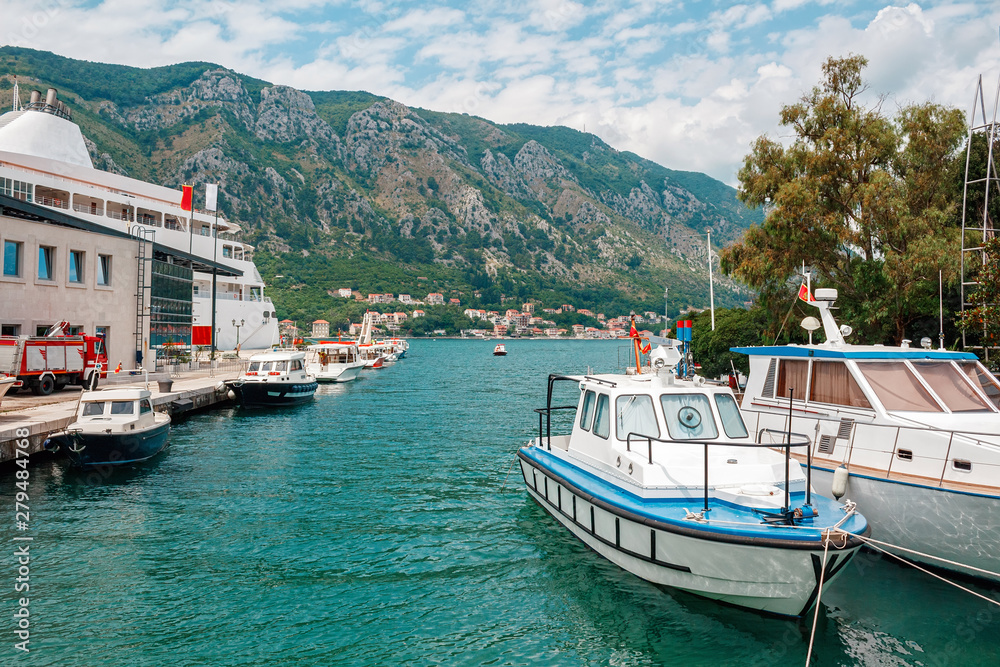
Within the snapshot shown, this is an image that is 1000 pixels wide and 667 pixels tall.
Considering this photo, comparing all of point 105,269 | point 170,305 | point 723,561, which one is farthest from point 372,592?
point 170,305

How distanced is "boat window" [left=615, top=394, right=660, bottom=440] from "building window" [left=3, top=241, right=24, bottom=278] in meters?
30.2

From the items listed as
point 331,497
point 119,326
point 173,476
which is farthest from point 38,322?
point 331,497

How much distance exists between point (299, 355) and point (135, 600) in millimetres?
29815

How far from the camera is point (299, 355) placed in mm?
38438

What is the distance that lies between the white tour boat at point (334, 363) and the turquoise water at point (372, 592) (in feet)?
116

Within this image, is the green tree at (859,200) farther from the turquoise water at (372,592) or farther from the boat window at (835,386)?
the turquoise water at (372,592)

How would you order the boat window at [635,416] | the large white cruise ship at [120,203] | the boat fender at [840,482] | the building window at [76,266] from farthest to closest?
1. the large white cruise ship at [120,203]
2. the building window at [76,266]
3. the boat window at [635,416]
4. the boat fender at [840,482]

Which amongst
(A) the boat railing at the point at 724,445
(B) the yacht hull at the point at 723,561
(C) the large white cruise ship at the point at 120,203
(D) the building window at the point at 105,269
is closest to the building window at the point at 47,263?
(D) the building window at the point at 105,269

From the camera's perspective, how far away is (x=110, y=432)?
17469mm

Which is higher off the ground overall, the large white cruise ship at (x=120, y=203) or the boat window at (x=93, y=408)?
the large white cruise ship at (x=120, y=203)

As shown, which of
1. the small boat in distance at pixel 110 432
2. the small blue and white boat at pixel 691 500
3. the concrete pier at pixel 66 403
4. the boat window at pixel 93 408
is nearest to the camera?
the small blue and white boat at pixel 691 500

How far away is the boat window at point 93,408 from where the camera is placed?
59.0 ft

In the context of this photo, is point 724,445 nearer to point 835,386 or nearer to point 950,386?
point 835,386

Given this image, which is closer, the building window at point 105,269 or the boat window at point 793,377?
the boat window at point 793,377
